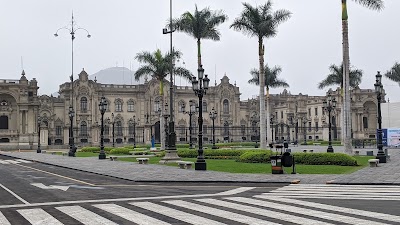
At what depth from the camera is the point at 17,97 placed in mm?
85312

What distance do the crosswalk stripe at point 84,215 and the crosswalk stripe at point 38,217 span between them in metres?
0.49

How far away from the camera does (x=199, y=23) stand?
145 feet

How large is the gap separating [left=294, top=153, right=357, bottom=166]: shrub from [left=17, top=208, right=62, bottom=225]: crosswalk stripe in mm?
19176

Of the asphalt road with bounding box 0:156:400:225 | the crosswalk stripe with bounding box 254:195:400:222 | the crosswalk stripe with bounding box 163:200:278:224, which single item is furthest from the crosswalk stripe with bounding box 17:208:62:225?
the crosswalk stripe with bounding box 254:195:400:222

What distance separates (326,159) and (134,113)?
75982 mm

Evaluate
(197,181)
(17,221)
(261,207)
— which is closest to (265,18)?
(197,181)

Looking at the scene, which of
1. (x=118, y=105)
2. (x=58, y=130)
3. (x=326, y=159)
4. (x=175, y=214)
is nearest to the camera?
(x=175, y=214)

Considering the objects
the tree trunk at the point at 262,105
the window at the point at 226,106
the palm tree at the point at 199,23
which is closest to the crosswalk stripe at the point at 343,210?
the tree trunk at the point at 262,105

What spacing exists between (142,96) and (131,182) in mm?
80986

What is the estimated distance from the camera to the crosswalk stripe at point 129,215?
34.8ft

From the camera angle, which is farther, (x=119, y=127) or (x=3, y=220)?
(x=119, y=127)

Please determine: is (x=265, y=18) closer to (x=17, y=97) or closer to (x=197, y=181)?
(x=197, y=181)

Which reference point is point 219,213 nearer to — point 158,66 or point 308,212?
point 308,212

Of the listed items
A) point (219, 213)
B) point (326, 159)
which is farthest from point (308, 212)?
point (326, 159)
